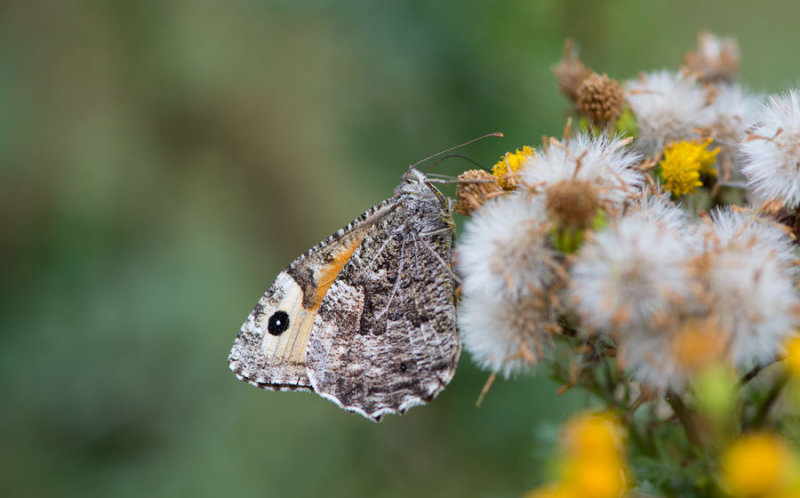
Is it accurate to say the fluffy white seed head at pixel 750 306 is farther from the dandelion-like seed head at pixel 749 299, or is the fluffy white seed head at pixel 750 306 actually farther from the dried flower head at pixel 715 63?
the dried flower head at pixel 715 63

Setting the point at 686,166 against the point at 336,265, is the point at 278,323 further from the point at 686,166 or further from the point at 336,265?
the point at 686,166

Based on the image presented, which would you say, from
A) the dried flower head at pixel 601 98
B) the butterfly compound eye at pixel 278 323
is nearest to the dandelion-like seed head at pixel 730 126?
the dried flower head at pixel 601 98

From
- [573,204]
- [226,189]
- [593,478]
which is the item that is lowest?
[593,478]

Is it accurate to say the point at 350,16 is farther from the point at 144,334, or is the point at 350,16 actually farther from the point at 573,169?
the point at 144,334

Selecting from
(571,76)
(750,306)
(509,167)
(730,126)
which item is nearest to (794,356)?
(750,306)

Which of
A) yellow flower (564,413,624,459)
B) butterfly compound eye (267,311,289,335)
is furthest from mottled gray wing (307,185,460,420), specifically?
yellow flower (564,413,624,459)

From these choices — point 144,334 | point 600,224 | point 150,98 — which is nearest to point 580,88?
point 600,224

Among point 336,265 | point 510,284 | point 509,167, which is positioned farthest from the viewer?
point 336,265
